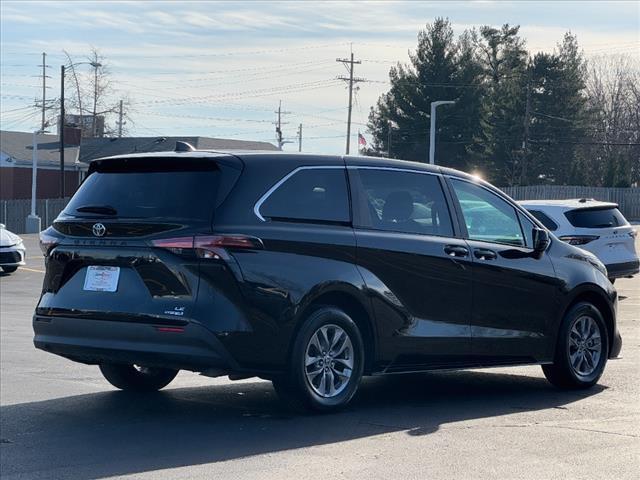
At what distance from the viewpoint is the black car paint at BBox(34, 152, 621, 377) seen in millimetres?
7320

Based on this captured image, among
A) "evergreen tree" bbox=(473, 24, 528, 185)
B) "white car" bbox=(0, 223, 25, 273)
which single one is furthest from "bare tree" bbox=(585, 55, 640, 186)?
"white car" bbox=(0, 223, 25, 273)

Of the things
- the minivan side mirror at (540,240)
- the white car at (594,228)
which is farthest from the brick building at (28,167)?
the minivan side mirror at (540,240)

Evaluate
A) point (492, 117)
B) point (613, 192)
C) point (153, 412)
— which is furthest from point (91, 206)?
→ point (492, 117)

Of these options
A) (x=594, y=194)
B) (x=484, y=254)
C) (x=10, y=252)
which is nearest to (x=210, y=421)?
Result: (x=484, y=254)

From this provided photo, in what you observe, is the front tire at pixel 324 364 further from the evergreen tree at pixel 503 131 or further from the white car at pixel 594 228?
the evergreen tree at pixel 503 131

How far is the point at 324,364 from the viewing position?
25.7 feet

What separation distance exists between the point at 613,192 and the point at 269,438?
A: 63.6 metres

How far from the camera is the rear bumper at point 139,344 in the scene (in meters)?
7.25

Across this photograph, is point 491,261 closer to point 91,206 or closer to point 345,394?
point 345,394

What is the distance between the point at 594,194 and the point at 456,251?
61.3 metres

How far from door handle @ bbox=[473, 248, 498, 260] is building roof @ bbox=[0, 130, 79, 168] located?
6310cm

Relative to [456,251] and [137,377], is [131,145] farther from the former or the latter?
[456,251]

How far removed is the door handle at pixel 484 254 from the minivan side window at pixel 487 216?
11 cm

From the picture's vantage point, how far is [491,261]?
890 centimetres
